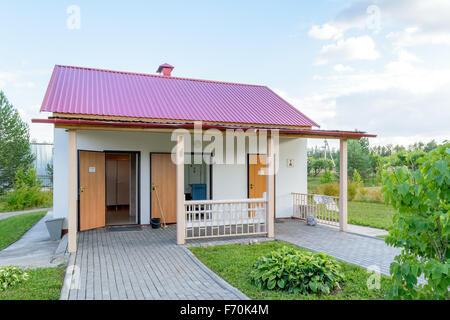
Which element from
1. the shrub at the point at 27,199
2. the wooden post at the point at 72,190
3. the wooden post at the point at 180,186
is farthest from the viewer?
the shrub at the point at 27,199

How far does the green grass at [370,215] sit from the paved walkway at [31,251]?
8.29m

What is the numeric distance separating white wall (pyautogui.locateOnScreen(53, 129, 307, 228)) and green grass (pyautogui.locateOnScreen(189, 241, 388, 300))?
300 centimetres

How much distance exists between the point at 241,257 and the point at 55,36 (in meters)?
11.5

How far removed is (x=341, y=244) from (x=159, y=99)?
701 centimetres

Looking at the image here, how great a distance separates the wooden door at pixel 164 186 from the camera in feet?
30.2

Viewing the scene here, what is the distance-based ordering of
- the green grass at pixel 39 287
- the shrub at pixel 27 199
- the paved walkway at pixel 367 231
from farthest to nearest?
the shrub at pixel 27 199 → the paved walkway at pixel 367 231 → the green grass at pixel 39 287

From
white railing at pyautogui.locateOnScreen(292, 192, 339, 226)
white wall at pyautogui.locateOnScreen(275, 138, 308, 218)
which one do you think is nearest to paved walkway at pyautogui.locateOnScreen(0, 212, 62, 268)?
white wall at pyautogui.locateOnScreen(275, 138, 308, 218)

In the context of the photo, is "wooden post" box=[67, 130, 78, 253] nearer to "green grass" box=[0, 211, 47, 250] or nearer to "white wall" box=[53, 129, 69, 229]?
"white wall" box=[53, 129, 69, 229]

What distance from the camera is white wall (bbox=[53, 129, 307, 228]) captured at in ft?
27.0

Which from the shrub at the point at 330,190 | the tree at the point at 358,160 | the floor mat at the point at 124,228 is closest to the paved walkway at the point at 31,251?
the floor mat at the point at 124,228

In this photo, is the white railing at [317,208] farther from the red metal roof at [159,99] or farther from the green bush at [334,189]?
the green bush at [334,189]

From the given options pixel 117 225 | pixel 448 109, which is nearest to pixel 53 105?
pixel 117 225

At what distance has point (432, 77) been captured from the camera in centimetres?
1507

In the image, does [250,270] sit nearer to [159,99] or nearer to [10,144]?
[159,99]
